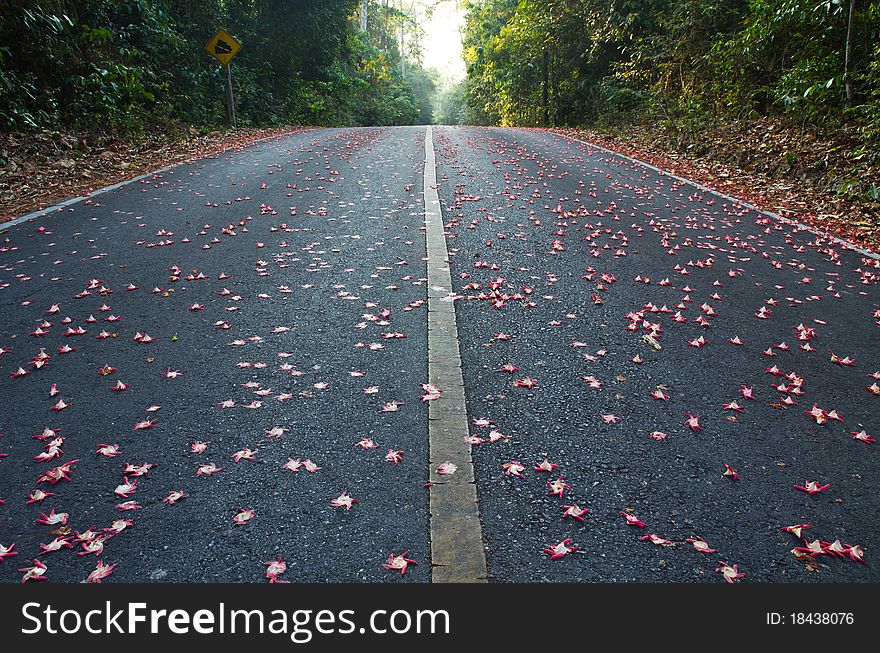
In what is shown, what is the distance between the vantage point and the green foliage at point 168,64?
1108 cm

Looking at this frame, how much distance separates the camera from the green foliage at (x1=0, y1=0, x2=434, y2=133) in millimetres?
11078

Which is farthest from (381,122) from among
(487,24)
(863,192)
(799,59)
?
(863,192)

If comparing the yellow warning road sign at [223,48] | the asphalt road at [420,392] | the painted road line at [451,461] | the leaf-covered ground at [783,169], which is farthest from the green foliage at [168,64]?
the leaf-covered ground at [783,169]

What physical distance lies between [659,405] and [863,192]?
7.05 meters

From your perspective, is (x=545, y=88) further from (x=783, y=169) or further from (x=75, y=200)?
(x=75, y=200)

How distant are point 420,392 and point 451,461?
0.71 m

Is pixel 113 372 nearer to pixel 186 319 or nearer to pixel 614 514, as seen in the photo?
pixel 186 319

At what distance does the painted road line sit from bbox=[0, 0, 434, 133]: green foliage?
33.9 ft

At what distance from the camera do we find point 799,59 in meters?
11.4

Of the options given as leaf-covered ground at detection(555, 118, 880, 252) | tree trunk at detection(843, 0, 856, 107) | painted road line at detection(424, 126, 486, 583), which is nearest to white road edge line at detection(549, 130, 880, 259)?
leaf-covered ground at detection(555, 118, 880, 252)

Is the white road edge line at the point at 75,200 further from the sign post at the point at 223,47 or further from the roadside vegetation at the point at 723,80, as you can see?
the roadside vegetation at the point at 723,80

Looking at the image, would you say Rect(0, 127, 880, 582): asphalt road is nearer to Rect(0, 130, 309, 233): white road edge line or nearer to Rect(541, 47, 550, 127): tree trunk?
Rect(0, 130, 309, 233): white road edge line

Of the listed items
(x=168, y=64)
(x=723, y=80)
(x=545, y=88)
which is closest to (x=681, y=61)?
(x=723, y=80)

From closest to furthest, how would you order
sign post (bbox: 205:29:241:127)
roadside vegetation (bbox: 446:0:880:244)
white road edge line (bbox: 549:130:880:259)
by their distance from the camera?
white road edge line (bbox: 549:130:880:259) < roadside vegetation (bbox: 446:0:880:244) < sign post (bbox: 205:29:241:127)
